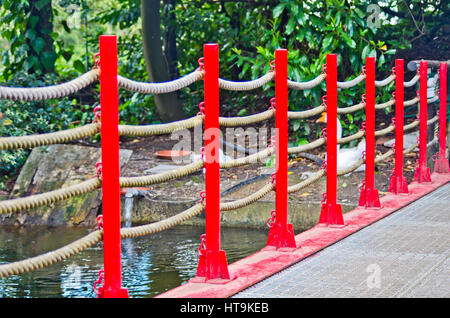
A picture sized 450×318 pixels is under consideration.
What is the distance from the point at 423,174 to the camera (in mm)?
8000

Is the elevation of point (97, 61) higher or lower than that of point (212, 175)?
higher

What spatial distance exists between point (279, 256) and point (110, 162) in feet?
5.40

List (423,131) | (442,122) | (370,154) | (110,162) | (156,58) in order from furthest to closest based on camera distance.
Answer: (156,58) < (442,122) < (423,131) < (370,154) < (110,162)

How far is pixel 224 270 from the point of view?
4.12 m

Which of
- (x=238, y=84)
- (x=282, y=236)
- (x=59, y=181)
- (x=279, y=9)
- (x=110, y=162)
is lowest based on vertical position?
(x=59, y=181)

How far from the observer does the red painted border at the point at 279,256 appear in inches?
153

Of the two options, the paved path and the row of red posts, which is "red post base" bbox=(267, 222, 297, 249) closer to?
the row of red posts

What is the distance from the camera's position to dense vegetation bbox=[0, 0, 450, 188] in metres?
9.88

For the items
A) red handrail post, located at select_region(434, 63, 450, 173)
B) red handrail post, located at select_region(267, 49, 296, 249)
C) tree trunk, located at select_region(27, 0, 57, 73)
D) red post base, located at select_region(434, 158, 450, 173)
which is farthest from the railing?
→ tree trunk, located at select_region(27, 0, 57, 73)

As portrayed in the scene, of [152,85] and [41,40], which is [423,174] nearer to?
[152,85]

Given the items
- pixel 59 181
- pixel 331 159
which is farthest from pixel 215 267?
pixel 59 181

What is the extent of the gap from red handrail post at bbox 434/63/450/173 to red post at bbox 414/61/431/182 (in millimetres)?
575

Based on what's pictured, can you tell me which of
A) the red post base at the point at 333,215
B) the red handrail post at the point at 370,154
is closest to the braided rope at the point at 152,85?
the red post base at the point at 333,215

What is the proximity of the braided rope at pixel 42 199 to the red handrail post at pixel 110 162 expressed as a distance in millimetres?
81
